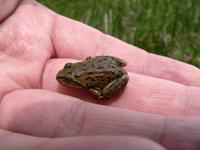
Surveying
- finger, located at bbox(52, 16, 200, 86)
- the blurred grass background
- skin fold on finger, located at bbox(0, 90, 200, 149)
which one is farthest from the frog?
the blurred grass background

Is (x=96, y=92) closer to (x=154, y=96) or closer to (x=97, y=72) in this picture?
(x=97, y=72)

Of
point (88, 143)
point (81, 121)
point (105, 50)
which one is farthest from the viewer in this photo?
point (105, 50)

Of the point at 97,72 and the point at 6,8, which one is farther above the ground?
the point at 6,8

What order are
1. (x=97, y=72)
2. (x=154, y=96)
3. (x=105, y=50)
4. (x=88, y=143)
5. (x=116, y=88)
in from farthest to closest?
(x=105, y=50) → (x=97, y=72) → (x=116, y=88) → (x=154, y=96) → (x=88, y=143)

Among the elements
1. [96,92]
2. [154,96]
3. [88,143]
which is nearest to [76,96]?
[96,92]

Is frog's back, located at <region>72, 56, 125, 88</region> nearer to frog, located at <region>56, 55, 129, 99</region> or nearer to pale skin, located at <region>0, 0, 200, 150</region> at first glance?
frog, located at <region>56, 55, 129, 99</region>

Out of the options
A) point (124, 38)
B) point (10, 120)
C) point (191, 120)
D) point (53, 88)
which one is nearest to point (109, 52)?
Answer: point (53, 88)

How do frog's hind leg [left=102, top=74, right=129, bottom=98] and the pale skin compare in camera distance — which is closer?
the pale skin
